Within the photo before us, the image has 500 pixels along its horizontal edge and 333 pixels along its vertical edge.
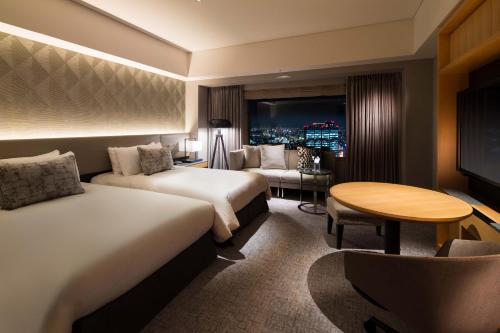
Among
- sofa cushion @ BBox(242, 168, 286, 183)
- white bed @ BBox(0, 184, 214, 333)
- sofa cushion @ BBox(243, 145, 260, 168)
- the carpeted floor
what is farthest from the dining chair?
sofa cushion @ BBox(243, 145, 260, 168)

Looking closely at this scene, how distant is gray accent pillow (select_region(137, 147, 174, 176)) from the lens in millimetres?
3549

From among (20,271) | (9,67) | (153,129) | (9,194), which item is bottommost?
(20,271)

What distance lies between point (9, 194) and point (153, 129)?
271 cm

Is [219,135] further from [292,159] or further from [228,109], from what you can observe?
[292,159]

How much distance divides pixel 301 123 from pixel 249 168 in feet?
4.92

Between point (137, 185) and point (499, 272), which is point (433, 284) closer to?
point (499, 272)

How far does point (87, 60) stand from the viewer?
11.4ft

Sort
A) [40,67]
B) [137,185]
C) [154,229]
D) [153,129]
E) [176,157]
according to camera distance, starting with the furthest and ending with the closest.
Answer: [176,157], [153,129], [137,185], [40,67], [154,229]

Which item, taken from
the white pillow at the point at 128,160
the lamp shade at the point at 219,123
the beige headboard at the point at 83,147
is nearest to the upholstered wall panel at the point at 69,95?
the beige headboard at the point at 83,147

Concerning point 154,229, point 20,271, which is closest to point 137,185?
point 154,229

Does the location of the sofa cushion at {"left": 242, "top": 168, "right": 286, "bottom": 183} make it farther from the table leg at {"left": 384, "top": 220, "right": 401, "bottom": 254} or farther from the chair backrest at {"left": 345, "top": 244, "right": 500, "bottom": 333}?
the chair backrest at {"left": 345, "top": 244, "right": 500, "bottom": 333}

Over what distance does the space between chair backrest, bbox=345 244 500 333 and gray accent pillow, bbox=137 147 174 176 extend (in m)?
3.15

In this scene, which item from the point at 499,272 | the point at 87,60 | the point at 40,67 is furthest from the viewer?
the point at 87,60

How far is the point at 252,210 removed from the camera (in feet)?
11.0
